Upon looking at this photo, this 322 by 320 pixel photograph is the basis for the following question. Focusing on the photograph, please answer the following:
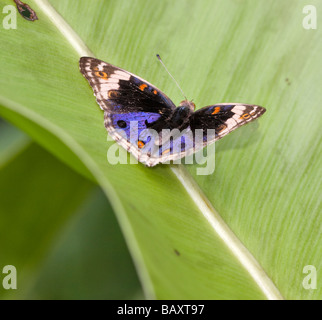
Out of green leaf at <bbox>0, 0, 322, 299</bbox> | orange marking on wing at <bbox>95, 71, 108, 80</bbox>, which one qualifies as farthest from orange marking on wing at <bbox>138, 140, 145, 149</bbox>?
orange marking on wing at <bbox>95, 71, 108, 80</bbox>

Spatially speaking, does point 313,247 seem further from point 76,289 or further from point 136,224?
point 76,289

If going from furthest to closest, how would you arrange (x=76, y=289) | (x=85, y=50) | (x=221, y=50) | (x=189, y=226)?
1. (x=76, y=289)
2. (x=85, y=50)
3. (x=221, y=50)
4. (x=189, y=226)

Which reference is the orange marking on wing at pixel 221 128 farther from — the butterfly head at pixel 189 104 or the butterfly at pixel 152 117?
the butterfly head at pixel 189 104

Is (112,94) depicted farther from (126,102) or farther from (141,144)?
(141,144)

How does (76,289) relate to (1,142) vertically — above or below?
below

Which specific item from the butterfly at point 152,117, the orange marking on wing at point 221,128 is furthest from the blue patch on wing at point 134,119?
the orange marking on wing at point 221,128

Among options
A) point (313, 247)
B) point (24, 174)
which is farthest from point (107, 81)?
point (313, 247)
